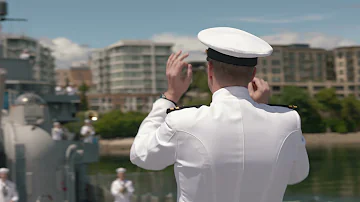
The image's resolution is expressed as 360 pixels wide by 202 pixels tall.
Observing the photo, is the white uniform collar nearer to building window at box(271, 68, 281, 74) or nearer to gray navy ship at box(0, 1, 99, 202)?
gray navy ship at box(0, 1, 99, 202)

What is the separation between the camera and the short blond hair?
9.16 ft

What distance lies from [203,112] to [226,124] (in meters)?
0.12

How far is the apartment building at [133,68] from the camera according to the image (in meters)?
142

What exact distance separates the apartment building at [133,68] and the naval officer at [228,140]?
440ft

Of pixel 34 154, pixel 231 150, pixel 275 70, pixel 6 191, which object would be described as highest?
pixel 231 150

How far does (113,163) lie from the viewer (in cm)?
7256

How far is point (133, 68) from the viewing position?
14612 cm

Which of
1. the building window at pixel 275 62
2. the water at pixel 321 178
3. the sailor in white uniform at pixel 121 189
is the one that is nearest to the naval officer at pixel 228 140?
the water at pixel 321 178

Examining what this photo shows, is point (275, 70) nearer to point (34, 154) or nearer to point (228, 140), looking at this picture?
point (34, 154)

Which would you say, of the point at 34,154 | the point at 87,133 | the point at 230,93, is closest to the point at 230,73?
the point at 230,93

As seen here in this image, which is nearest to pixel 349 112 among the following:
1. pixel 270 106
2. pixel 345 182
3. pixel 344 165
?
pixel 344 165

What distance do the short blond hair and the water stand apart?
323 inches

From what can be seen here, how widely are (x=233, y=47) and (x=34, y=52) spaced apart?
28.8m

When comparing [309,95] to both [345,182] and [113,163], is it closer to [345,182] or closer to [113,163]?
[113,163]
